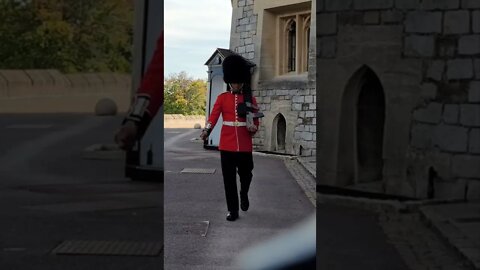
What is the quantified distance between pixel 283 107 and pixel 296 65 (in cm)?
16

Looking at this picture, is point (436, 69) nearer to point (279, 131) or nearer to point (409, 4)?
point (409, 4)

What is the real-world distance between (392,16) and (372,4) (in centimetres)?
9

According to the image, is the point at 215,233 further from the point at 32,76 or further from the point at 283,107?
the point at 32,76

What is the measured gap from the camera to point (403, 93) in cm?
213

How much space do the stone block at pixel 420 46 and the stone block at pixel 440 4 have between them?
0.12m

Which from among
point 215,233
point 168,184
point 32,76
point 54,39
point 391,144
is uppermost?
point 54,39

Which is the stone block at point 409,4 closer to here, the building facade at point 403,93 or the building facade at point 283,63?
the building facade at point 403,93

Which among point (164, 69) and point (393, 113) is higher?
point (164, 69)

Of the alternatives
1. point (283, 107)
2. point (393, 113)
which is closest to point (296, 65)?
point (283, 107)

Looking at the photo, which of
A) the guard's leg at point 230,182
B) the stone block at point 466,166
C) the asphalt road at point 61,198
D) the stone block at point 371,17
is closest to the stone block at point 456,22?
the stone block at point 371,17

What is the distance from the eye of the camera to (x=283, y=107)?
217 centimetres

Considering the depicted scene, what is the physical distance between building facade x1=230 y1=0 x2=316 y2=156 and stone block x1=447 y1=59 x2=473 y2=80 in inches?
19.1

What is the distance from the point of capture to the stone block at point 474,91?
2.14 meters

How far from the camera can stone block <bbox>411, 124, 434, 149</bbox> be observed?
215cm
